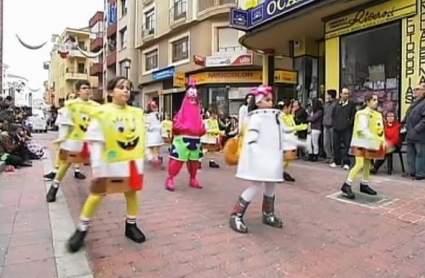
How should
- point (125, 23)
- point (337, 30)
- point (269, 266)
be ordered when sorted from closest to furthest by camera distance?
point (269, 266) < point (337, 30) < point (125, 23)

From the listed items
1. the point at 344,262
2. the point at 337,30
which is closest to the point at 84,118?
the point at 344,262

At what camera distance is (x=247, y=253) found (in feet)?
13.5

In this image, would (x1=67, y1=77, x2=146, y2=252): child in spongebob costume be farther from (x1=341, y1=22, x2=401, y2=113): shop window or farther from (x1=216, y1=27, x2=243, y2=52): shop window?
(x1=216, y1=27, x2=243, y2=52): shop window

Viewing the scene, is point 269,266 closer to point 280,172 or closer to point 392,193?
point 280,172

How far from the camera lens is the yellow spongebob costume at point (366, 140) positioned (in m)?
6.48

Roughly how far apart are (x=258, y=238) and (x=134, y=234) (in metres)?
1.27

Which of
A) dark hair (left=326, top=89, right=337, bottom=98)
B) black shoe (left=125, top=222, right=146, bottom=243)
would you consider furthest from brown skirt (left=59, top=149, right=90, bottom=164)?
dark hair (left=326, top=89, right=337, bottom=98)

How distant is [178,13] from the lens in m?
27.0

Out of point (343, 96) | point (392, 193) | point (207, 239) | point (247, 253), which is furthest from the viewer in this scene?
point (343, 96)

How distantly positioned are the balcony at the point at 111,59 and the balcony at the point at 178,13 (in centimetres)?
1309

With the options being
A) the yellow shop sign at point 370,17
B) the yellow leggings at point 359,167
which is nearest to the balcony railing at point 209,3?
the yellow shop sign at point 370,17

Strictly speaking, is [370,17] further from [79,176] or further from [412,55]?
[79,176]

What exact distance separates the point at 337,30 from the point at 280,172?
26.6 feet

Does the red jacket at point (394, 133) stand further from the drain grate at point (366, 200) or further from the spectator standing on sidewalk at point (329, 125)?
the drain grate at point (366, 200)
